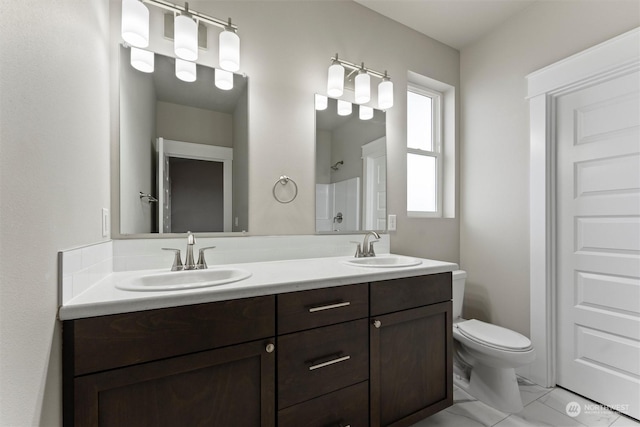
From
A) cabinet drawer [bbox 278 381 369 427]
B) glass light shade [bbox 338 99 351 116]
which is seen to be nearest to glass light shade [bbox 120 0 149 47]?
glass light shade [bbox 338 99 351 116]

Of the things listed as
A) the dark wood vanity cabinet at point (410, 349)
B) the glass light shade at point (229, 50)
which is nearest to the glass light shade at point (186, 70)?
the glass light shade at point (229, 50)

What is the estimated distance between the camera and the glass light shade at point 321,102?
1.84 meters

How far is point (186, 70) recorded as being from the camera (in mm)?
1469

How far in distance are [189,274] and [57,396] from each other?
57 cm

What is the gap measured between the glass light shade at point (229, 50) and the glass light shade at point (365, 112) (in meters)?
0.88

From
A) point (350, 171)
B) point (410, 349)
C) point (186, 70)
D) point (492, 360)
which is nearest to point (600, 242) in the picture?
point (492, 360)

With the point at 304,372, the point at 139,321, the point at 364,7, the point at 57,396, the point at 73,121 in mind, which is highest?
the point at 364,7

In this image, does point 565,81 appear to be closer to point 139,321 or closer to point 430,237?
point 430,237

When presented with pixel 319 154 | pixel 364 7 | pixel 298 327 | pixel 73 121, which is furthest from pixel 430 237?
pixel 73 121

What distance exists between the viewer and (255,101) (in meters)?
1.63

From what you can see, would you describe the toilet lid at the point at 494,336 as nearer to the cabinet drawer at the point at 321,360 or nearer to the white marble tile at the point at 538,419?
the white marble tile at the point at 538,419

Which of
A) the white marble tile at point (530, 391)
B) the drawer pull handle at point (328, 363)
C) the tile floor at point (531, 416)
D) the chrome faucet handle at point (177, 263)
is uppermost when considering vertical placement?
the chrome faucet handle at point (177, 263)

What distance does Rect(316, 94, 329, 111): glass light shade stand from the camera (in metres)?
1.84

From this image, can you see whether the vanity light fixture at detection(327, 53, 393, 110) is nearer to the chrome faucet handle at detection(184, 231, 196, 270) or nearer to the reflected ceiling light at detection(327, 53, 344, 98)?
the reflected ceiling light at detection(327, 53, 344, 98)
